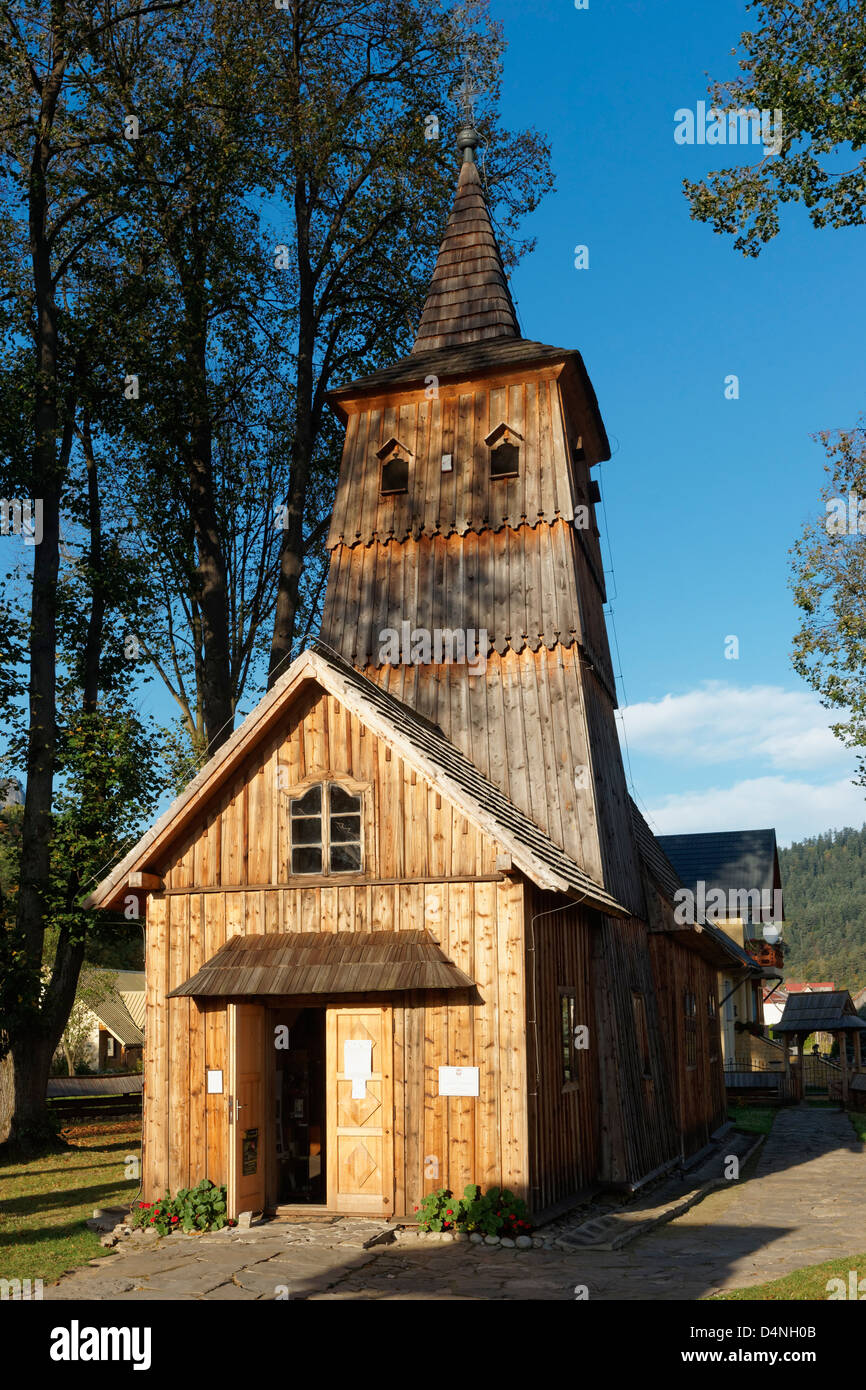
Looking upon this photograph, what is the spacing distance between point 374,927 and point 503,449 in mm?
8732

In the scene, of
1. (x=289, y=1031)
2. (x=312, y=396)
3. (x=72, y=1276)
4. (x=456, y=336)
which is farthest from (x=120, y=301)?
(x=72, y=1276)

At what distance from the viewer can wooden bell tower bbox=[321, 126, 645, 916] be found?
60.3 ft

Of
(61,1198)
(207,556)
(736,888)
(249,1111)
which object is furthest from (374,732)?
(736,888)

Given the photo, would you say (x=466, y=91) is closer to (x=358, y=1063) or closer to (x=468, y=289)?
(x=468, y=289)

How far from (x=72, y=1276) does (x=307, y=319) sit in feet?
68.9

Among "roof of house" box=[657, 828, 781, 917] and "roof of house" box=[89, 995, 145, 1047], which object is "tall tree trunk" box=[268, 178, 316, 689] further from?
"roof of house" box=[89, 995, 145, 1047]

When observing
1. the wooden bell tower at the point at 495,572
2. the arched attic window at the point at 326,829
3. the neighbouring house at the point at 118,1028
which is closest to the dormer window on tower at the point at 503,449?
the wooden bell tower at the point at 495,572

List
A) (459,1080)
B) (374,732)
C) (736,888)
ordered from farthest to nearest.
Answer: (736,888) → (374,732) → (459,1080)

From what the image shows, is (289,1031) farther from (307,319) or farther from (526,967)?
(307,319)

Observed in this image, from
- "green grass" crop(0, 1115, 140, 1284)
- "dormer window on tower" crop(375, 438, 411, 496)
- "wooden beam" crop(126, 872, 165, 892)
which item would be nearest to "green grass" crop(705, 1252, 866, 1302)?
"green grass" crop(0, 1115, 140, 1284)

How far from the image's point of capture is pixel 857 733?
33.4 meters

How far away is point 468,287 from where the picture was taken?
23.3 metres

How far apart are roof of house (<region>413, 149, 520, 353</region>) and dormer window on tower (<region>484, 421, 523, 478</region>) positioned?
299cm

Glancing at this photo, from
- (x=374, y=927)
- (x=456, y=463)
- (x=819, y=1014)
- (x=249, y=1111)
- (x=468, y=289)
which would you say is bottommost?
(x=819, y=1014)
